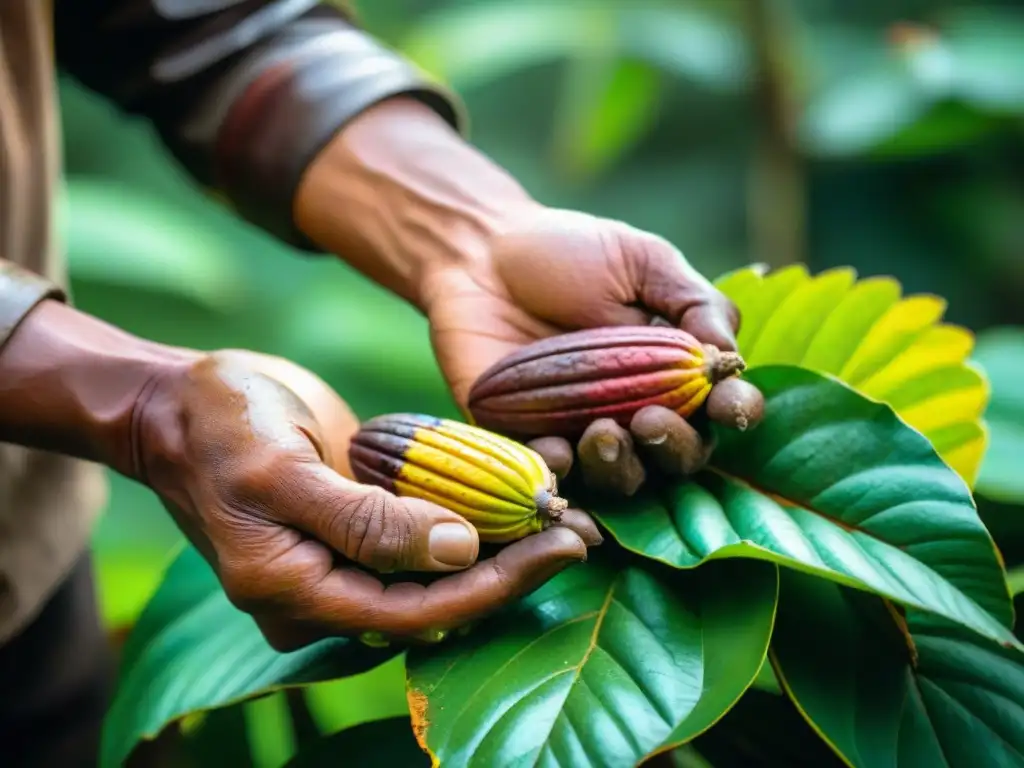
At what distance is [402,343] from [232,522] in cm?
177

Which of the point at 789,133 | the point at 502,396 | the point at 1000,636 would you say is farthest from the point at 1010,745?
the point at 789,133

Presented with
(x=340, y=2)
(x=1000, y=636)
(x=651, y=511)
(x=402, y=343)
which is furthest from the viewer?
(x=402, y=343)

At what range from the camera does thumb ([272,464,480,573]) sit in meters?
0.56

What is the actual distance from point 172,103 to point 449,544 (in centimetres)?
55

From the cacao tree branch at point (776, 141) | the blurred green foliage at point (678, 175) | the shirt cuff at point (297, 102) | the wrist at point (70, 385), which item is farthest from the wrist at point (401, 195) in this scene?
the cacao tree branch at point (776, 141)

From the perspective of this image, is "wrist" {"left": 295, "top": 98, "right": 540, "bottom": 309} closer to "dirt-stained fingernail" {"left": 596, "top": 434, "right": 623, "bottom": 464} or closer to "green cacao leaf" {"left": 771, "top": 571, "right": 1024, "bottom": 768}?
"dirt-stained fingernail" {"left": 596, "top": 434, "right": 623, "bottom": 464}

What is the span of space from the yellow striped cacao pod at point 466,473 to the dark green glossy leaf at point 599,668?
65 mm

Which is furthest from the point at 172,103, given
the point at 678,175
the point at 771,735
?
the point at 678,175

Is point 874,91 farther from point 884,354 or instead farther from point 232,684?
point 232,684

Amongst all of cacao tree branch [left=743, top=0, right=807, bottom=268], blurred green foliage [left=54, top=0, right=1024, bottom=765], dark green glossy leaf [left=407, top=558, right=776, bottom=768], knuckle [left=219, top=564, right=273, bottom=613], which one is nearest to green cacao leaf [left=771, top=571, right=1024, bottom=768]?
Answer: dark green glossy leaf [left=407, top=558, right=776, bottom=768]

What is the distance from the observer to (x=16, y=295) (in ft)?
2.14

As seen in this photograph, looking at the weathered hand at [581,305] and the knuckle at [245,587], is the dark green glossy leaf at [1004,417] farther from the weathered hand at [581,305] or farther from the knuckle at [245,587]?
the knuckle at [245,587]

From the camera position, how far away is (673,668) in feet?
1.87

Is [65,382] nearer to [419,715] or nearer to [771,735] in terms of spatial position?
[419,715]
